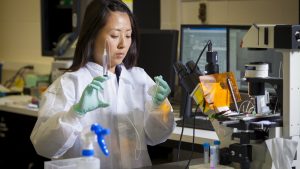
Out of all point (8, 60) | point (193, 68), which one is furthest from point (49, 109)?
point (8, 60)

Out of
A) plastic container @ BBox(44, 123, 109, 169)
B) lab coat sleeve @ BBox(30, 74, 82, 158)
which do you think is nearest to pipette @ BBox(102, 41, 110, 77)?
lab coat sleeve @ BBox(30, 74, 82, 158)

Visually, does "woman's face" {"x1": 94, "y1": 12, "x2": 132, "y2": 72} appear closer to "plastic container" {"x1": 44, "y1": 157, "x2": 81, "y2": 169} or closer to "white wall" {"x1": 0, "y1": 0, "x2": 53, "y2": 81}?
"plastic container" {"x1": 44, "y1": 157, "x2": 81, "y2": 169}

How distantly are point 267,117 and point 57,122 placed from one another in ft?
2.27

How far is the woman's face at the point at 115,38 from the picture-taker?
231 cm

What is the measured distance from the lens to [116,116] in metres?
2.34

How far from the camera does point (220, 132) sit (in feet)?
6.77

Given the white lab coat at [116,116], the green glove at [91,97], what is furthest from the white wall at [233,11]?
the green glove at [91,97]

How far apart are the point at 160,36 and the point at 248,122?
59.3 inches

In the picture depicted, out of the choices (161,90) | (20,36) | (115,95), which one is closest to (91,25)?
(115,95)

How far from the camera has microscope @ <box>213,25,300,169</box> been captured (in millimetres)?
1948

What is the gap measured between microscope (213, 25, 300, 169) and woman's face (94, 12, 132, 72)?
499mm

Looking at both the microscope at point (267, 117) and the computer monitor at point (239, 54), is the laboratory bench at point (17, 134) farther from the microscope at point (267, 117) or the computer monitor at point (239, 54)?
the microscope at point (267, 117)

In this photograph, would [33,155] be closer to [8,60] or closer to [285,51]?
[8,60]

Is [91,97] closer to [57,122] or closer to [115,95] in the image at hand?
[57,122]
